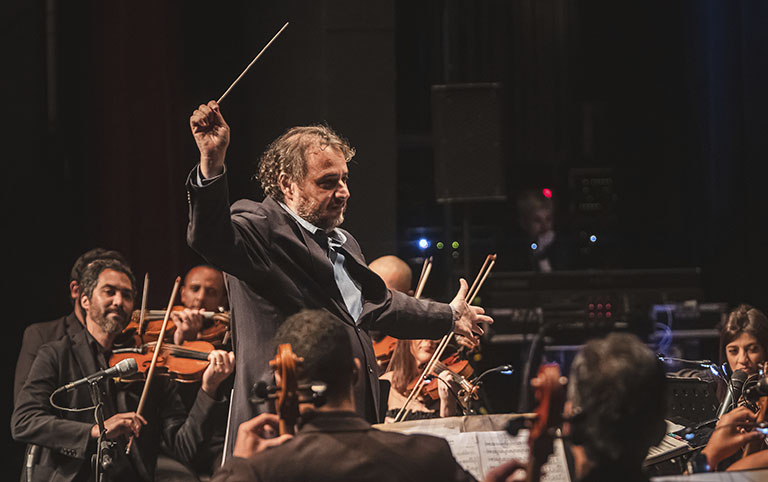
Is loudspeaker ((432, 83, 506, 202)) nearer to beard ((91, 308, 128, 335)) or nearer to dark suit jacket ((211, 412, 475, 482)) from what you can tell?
beard ((91, 308, 128, 335))

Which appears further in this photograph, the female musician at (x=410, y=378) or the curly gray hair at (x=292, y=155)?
the female musician at (x=410, y=378)

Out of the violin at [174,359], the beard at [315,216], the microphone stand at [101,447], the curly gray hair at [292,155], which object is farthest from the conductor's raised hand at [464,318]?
the violin at [174,359]

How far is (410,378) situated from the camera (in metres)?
3.98

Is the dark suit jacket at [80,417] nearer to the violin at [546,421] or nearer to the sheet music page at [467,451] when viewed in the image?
the sheet music page at [467,451]

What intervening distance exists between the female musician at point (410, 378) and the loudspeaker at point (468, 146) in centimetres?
141

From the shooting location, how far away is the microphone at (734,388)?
9.12 feet

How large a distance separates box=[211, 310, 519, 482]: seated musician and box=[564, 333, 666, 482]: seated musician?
138 millimetres

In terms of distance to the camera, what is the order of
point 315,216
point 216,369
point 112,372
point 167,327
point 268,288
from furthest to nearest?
point 167,327 → point 216,369 → point 112,372 → point 315,216 → point 268,288

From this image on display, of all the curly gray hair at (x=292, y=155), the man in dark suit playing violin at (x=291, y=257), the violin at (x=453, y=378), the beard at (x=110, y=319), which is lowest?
the violin at (x=453, y=378)

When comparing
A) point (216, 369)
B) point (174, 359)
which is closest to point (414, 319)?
point (216, 369)

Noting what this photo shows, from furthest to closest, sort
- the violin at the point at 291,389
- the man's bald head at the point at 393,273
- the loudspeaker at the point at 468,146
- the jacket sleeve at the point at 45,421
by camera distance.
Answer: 1. the loudspeaker at the point at 468,146
2. the man's bald head at the point at 393,273
3. the jacket sleeve at the point at 45,421
4. the violin at the point at 291,389

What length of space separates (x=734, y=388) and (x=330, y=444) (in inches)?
63.4

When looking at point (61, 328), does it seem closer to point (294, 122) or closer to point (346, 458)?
point (294, 122)

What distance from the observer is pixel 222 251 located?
2254mm
